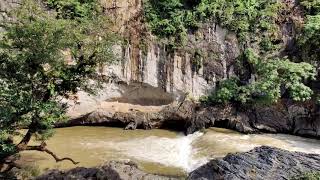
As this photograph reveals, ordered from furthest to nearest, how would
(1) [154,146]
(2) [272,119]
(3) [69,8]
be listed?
1. (3) [69,8]
2. (2) [272,119]
3. (1) [154,146]

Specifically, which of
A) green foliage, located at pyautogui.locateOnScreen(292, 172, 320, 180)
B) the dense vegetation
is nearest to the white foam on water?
the dense vegetation

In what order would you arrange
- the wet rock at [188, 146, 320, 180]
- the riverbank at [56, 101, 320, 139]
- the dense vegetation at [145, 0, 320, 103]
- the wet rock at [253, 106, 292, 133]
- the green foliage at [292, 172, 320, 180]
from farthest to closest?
the dense vegetation at [145, 0, 320, 103], the wet rock at [253, 106, 292, 133], the riverbank at [56, 101, 320, 139], the wet rock at [188, 146, 320, 180], the green foliage at [292, 172, 320, 180]

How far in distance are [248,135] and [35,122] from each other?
28.7ft

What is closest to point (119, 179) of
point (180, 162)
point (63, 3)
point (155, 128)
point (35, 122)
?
point (35, 122)

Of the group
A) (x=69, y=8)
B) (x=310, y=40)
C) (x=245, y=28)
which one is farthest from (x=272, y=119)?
(x=69, y=8)

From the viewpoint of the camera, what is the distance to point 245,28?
20.1 m

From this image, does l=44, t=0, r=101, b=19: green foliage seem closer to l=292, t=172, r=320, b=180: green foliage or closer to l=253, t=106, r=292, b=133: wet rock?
l=253, t=106, r=292, b=133: wet rock

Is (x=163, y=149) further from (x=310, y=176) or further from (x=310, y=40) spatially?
(x=310, y=176)

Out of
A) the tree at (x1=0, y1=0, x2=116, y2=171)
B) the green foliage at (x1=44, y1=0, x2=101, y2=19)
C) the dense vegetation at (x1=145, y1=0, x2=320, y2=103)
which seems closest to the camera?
the tree at (x1=0, y1=0, x2=116, y2=171)

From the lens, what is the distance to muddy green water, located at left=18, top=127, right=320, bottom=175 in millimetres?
14875

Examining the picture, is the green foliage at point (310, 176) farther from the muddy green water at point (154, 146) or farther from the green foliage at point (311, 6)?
the green foliage at point (311, 6)

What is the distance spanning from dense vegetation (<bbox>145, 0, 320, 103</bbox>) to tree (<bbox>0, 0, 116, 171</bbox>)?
23.9 ft

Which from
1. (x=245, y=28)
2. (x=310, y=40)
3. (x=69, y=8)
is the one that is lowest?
(x=310, y=40)

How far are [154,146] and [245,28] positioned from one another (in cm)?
679
